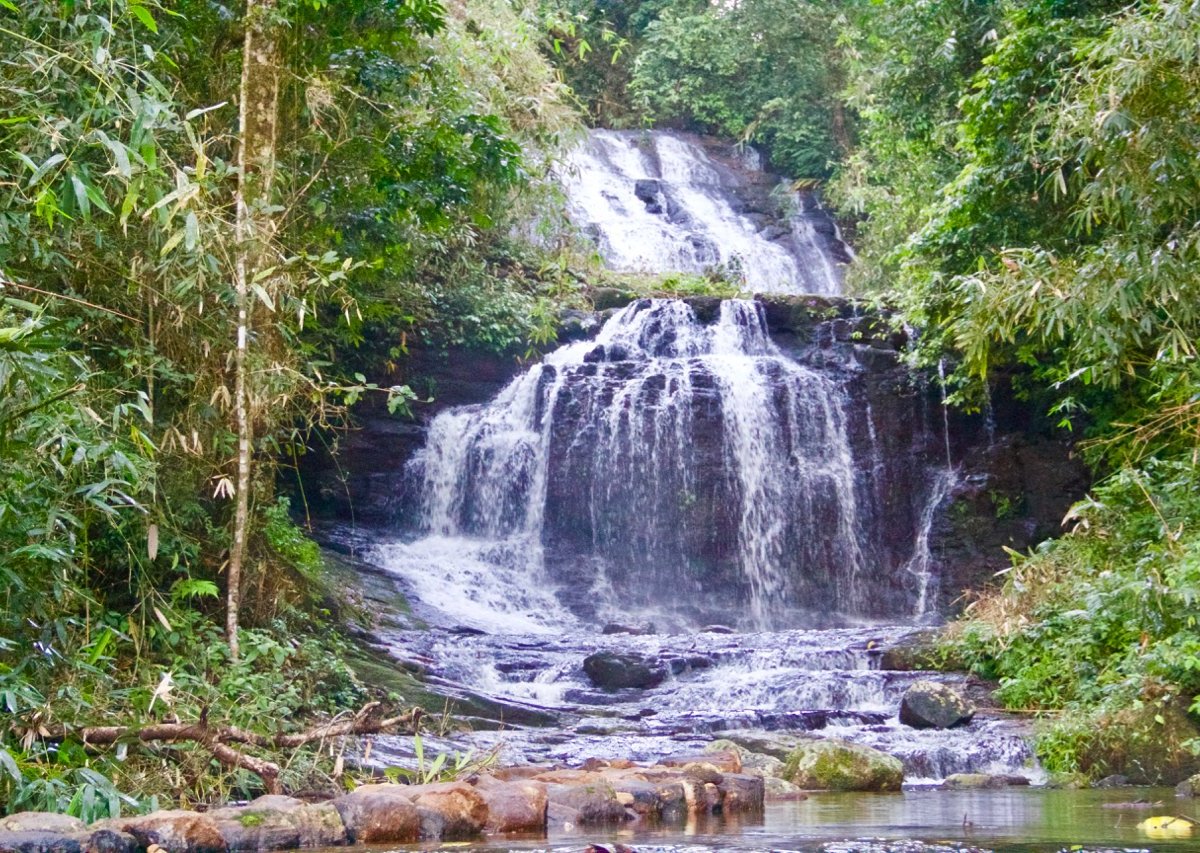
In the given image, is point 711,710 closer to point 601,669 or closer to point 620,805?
point 601,669

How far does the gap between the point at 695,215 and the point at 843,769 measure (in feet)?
61.3

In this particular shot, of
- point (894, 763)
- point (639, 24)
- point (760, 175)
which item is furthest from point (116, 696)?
point (639, 24)

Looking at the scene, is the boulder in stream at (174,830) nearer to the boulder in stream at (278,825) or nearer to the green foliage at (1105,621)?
the boulder in stream at (278,825)

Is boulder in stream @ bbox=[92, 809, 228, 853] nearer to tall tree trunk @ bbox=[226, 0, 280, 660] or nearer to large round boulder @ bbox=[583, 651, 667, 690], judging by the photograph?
tall tree trunk @ bbox=[226, 0, 280, 660]

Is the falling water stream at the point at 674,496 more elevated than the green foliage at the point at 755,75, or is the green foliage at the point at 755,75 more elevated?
the green foliage at the point at 755,75

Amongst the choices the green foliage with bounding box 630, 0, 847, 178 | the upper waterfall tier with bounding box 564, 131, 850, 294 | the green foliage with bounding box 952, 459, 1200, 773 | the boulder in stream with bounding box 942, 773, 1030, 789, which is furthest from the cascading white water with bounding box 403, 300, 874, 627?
the green foliage with bounding box 630, 0, 847, 178

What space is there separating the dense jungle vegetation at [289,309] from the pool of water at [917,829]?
5.66ft

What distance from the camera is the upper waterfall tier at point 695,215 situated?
22594mm

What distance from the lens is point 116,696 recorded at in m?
5.60

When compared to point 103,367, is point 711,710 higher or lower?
lower

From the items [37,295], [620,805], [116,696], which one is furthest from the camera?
[37,295]

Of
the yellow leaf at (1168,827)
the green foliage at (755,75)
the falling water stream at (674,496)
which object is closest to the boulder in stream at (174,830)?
the yellow leaf at (1168,827)

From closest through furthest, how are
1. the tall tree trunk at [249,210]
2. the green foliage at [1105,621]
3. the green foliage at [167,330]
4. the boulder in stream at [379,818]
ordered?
the boulder in stream at [379,818], the green foliage at [167,330], the tall tree trunk at [249,210], the green foliage at [1105,621]

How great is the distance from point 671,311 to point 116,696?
13.2 metres
